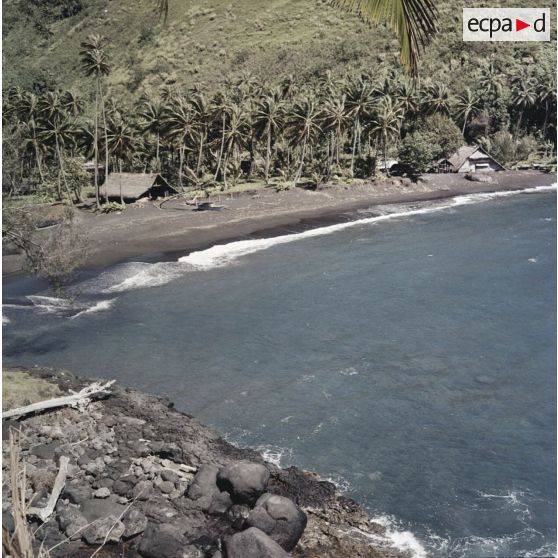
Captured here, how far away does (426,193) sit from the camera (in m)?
76.6

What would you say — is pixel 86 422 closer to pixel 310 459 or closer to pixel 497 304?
pixel 310 459

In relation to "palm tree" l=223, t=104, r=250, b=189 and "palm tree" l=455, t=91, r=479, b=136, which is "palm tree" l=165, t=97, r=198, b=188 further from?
"palm tree" l=455, t=91, r=479, b=136

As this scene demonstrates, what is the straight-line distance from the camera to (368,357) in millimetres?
33625

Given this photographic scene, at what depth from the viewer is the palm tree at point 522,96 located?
93312 mm

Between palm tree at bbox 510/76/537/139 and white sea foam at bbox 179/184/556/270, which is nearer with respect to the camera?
white sea foam at bbox 179/184/556/270

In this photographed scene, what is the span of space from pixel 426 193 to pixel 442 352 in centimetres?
4542

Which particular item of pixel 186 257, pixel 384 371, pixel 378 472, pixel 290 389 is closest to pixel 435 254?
pixel 186 257

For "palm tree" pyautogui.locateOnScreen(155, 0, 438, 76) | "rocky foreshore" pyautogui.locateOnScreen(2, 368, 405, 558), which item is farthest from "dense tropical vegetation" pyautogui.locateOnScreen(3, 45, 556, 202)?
"palm tree" pyautogui.locateOnScreen(155, 0, 438, 76)

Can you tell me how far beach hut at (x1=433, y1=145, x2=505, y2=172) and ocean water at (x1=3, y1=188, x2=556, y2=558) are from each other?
3075cm

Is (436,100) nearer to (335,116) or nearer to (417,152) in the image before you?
(417,152)

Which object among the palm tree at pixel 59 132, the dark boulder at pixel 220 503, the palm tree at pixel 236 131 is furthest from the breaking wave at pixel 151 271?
the palm tree at pixel 59 132

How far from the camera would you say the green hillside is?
11169cm

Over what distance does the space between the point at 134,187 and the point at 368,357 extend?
40.7 metres

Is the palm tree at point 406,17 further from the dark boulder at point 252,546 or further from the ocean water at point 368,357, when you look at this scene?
the ocean water at point 368,357
